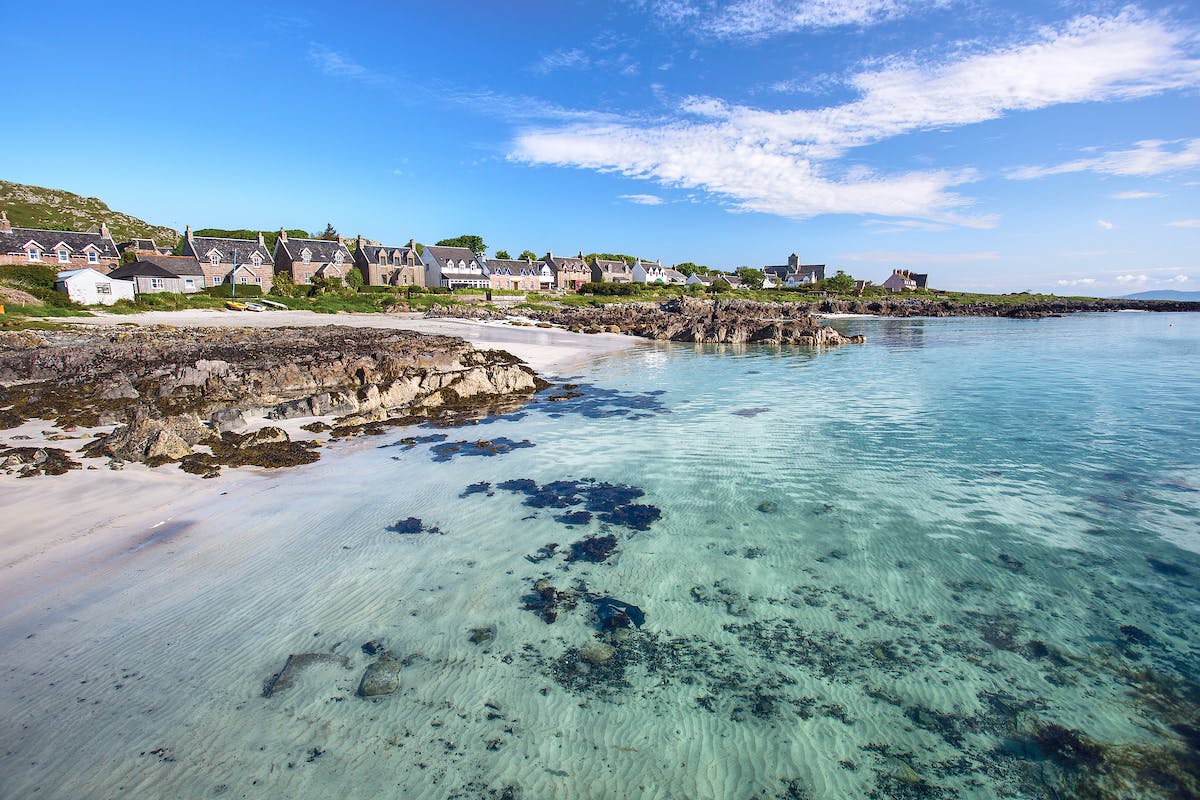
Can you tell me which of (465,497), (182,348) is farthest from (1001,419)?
(182,348)

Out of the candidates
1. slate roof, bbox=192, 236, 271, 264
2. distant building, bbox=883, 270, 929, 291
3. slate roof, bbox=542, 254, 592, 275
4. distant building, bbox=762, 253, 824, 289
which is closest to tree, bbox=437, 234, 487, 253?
slate roof, bbox=542, 254, 592, 275

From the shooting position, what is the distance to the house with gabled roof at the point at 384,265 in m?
85.2

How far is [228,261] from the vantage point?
74.1m

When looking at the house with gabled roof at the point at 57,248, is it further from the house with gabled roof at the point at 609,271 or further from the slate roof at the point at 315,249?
the house with gabled roof at the point at 609,271

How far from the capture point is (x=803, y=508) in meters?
11.0

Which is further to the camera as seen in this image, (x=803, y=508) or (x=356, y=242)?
(x=356, y=242)

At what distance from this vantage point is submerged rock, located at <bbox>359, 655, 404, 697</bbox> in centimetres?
596

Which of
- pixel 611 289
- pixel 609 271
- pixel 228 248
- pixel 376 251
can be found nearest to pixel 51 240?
pixel 228 248

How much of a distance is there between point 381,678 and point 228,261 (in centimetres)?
8712

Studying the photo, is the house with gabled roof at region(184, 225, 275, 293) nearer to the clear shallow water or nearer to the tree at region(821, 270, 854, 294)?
the clear shallow water

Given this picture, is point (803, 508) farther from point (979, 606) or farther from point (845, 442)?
point (845, 442)

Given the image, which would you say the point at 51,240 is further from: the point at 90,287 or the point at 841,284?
the point at 841,284

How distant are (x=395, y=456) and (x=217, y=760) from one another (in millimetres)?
9288

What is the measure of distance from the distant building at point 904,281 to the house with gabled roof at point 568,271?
289 ft
